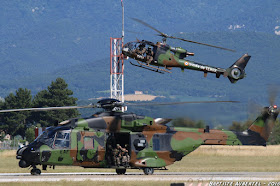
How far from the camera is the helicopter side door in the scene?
3981cm

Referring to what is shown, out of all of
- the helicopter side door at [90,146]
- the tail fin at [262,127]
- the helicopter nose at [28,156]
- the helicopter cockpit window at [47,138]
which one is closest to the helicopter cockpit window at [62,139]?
Answer: the helicopter cockpit window at [47,138]

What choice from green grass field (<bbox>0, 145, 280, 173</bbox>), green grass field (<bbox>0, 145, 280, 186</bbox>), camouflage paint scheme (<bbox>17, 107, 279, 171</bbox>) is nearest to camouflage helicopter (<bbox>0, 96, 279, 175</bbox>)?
camouflage paint scheme (<bbox>17, 107, 279, 171</bbox>)

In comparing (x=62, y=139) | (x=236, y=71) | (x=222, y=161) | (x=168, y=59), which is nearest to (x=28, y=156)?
(x=62, y=139)

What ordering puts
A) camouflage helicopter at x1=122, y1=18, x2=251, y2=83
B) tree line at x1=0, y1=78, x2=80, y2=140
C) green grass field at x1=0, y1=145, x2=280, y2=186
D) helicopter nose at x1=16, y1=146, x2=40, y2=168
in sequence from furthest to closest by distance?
tree line at x1=0, y1=78, x2=80, y2=140 < green grass field at x1=0, y1=145, x2=280, y2=186 < camouflage helicopter at x1=122, y1=18, x2=251, y2=83 < helicopter nose at x1=16, y1=146, x2=40, y2=168

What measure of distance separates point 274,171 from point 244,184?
13.0 metres

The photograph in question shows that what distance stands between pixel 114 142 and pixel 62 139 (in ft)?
10.4

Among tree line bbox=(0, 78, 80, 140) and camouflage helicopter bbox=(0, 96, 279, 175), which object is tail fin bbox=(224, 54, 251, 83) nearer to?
camouflage helicopter bbox=(0, 96, 279, 175)

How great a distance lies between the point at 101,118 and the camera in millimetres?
40406

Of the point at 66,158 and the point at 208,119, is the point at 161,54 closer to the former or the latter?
the point at 208,119

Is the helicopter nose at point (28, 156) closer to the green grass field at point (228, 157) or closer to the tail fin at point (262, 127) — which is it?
the tail fin at point (262, 127)

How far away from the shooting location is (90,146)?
40031 mm

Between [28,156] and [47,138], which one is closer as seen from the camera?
[28,156]

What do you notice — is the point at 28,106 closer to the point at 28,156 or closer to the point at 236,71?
the point at 236,71

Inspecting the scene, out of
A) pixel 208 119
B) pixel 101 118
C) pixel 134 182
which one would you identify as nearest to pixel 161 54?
pixel 208 119
